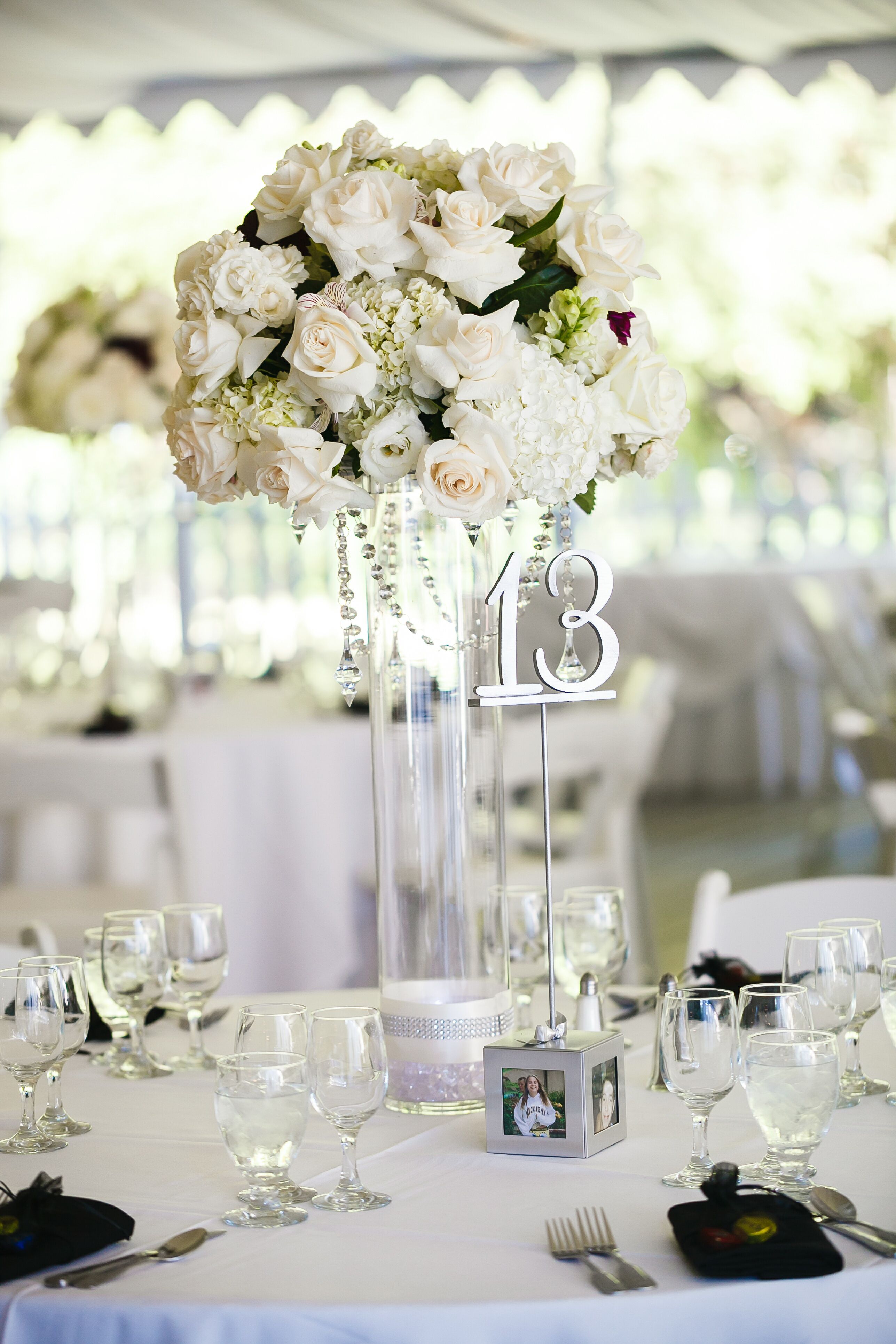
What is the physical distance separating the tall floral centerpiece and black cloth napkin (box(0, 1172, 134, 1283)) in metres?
0.38

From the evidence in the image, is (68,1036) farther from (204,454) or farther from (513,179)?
(513,179)

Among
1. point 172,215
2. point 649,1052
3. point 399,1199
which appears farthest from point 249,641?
point 172,215

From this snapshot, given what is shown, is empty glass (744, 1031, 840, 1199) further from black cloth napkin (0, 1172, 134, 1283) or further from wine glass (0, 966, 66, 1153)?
wine glass (0, 966, 66, 1153)

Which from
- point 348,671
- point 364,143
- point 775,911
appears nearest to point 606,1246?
point 348,671

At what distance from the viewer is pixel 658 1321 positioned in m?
0.93

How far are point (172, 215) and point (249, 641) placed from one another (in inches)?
231

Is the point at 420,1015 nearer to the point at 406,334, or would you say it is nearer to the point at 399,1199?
the point at 399,1199

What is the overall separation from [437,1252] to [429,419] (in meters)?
0.65

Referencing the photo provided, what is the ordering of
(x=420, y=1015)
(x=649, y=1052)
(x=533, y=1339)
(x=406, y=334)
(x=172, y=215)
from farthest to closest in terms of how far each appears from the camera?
(x=172, y=215) < (x=649, y=1052) < (x=420, y=1015) < (x=406, y=334) < (x=533, y=1339)

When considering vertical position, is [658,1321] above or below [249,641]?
below

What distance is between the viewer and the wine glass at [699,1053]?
1143mm

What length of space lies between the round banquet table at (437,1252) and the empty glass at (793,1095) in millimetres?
35

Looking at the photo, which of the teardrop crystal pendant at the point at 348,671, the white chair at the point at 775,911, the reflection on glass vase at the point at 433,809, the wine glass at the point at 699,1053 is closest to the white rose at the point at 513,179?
the reflection on glass vase at the point at 433,809

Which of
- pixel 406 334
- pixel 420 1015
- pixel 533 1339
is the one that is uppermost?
pixel 406 334
